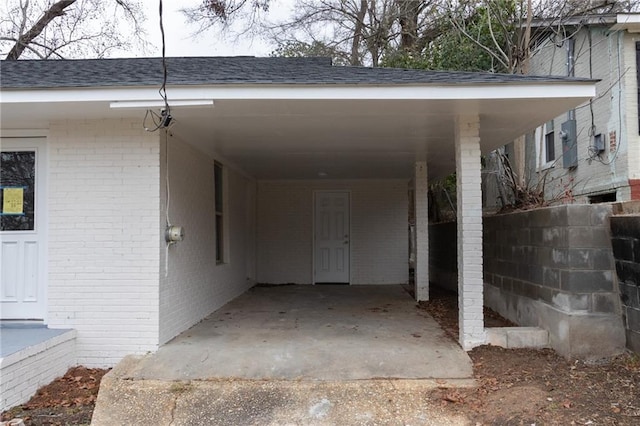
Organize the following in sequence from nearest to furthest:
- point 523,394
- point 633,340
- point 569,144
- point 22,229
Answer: point 523,394
point 633,340
point 22,229
point 569,144

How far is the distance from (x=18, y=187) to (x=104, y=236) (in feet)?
3.82

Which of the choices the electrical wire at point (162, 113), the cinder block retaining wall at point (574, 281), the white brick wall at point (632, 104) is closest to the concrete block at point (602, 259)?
the cinder block retaining wall at point (574, 281)

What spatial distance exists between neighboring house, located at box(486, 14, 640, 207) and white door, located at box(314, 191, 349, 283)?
3819 mm

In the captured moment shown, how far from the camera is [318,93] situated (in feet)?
13.1

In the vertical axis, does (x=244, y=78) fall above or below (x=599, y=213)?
above

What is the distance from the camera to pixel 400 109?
443 centimetres

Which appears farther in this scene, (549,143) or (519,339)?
(549,143)

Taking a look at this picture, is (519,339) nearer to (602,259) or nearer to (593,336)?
(593,336)

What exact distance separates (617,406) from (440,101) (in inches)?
112

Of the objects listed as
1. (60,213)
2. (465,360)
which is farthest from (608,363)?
(60,213)

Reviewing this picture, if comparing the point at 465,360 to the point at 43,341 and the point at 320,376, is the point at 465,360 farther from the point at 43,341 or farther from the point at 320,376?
the point at 43,341

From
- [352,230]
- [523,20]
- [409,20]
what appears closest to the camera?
[523,20]

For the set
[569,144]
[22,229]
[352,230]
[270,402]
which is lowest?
[270,402]

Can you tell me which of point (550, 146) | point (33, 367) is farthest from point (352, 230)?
point (33, 367)
